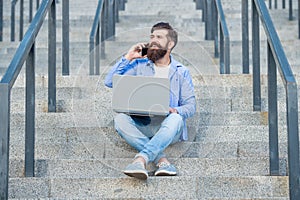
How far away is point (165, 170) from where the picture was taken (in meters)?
3.79

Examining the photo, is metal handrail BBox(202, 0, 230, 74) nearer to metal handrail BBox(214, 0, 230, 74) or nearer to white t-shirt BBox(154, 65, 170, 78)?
metal handrail BBox(214, 0, 230, 74)

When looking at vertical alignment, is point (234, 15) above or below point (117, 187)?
above

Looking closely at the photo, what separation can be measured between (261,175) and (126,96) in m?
0.77

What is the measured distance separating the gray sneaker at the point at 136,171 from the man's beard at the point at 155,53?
0.81 meters

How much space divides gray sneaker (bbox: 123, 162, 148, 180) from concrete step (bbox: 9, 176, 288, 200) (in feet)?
0.16

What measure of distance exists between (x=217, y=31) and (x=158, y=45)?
1.77 metres

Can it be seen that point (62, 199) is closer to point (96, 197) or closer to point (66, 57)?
point (96, 197)

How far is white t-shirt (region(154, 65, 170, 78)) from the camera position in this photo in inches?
167

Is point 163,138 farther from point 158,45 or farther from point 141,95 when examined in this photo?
point 158,45

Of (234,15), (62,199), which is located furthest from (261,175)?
(234,15)

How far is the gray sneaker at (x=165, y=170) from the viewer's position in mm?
3793

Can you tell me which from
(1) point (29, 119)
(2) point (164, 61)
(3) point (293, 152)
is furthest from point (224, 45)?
(3) point (293, 152)

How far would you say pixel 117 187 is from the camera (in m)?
3.66

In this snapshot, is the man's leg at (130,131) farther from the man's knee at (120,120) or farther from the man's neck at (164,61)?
the man's neck at (164,61)
